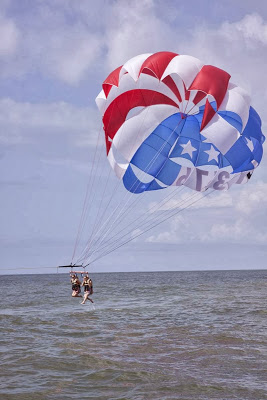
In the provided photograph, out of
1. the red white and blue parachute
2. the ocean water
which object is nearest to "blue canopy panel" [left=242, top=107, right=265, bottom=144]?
the red white and blue parachute

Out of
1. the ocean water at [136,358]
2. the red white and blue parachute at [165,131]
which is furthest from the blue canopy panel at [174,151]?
the ocean water at [136,358]

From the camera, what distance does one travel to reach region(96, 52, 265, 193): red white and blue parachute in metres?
16.0

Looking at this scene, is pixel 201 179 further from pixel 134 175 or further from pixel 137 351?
pixel 137 351

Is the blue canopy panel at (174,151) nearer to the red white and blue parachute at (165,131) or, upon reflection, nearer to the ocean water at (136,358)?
the red white and blue parachute at (165,131)

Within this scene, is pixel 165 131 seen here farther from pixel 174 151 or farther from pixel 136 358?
pixel 136 358

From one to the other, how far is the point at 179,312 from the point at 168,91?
1173 centimetres

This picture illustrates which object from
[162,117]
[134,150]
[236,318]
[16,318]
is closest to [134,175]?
[134,150]

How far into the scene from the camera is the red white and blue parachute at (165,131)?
52.6 feet

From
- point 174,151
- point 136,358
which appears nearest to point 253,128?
point 174,151

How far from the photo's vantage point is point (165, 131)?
1716 cm

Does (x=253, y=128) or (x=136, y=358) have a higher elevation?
(x=253, y=128)

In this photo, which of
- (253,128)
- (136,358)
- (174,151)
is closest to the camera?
(136,358)

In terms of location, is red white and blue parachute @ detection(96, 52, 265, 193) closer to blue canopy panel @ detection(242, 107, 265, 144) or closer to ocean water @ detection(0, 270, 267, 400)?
blue canopy panel @ detection(242, 107, 265, 144)

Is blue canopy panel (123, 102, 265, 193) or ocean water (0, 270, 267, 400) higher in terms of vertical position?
blue canopy panel (123, 102, 265, 193)
